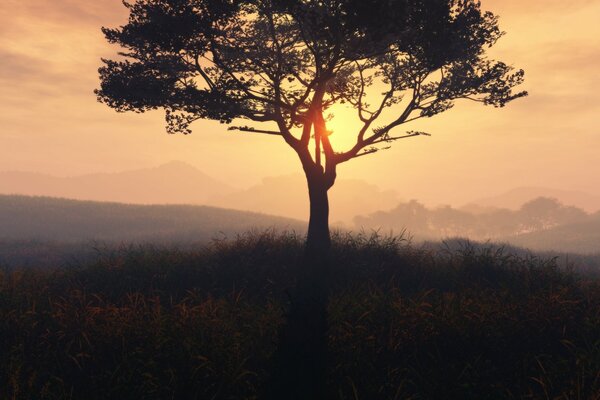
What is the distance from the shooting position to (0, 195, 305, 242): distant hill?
34.9 meters

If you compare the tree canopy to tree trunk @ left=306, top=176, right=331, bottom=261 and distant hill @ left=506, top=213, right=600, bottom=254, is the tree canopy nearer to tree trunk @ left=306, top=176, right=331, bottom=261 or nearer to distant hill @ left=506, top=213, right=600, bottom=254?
tree trunk @ left=306, top=176, right=331, bottom=261

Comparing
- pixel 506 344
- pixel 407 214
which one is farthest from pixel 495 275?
pixel 407 214

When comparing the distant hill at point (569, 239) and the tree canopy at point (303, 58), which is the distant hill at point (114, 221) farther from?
the distant hill at point (569, 239)

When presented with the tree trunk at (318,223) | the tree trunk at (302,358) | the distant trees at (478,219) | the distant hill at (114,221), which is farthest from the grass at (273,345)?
the distant trees at (478,219)

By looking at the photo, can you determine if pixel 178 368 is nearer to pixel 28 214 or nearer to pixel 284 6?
pixel 284 6

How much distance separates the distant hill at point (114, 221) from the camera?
34.9 meters

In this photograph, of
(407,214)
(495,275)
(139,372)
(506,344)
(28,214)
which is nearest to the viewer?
(139,372)

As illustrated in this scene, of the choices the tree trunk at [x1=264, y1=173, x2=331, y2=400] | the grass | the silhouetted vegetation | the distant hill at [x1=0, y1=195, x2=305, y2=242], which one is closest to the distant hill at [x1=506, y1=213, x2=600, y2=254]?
the distant hill at [x1=0, y1=195, x2=305, y2=242]

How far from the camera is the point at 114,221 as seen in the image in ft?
132

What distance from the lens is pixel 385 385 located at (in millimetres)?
6770

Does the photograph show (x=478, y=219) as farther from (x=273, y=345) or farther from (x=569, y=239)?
(x=273, y=345)

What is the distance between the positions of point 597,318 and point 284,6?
33.7ft

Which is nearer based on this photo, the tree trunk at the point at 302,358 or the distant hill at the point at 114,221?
the tree trunk at the point at 302,358

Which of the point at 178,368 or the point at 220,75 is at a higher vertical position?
the point at 220,75
